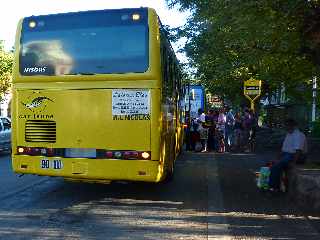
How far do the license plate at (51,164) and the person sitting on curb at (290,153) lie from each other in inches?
154

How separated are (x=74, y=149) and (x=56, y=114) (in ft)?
2.21

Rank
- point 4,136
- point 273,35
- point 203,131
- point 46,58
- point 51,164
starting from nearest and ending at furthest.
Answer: point 51,164 < point 46,58 < point 273,35 < point 4,136 < point 203,131

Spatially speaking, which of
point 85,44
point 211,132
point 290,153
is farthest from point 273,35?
point 211,132

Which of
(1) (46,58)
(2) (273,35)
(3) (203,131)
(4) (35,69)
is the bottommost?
(3) (203,131)

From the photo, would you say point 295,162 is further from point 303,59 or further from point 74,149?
point 74,149

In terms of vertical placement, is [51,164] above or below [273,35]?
below

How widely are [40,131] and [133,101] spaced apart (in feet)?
5.61

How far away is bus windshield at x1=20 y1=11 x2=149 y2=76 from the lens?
8984 millimetres

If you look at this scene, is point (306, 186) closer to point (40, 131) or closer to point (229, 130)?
point (40, 131)

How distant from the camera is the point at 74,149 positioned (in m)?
9.16

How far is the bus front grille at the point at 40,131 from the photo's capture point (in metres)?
9.26

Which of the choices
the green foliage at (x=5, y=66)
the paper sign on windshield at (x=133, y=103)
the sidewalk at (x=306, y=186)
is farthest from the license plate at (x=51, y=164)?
the green foliage at (x=5, y=66)

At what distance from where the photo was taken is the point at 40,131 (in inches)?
366

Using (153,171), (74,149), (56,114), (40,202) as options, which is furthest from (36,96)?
(153,171)
